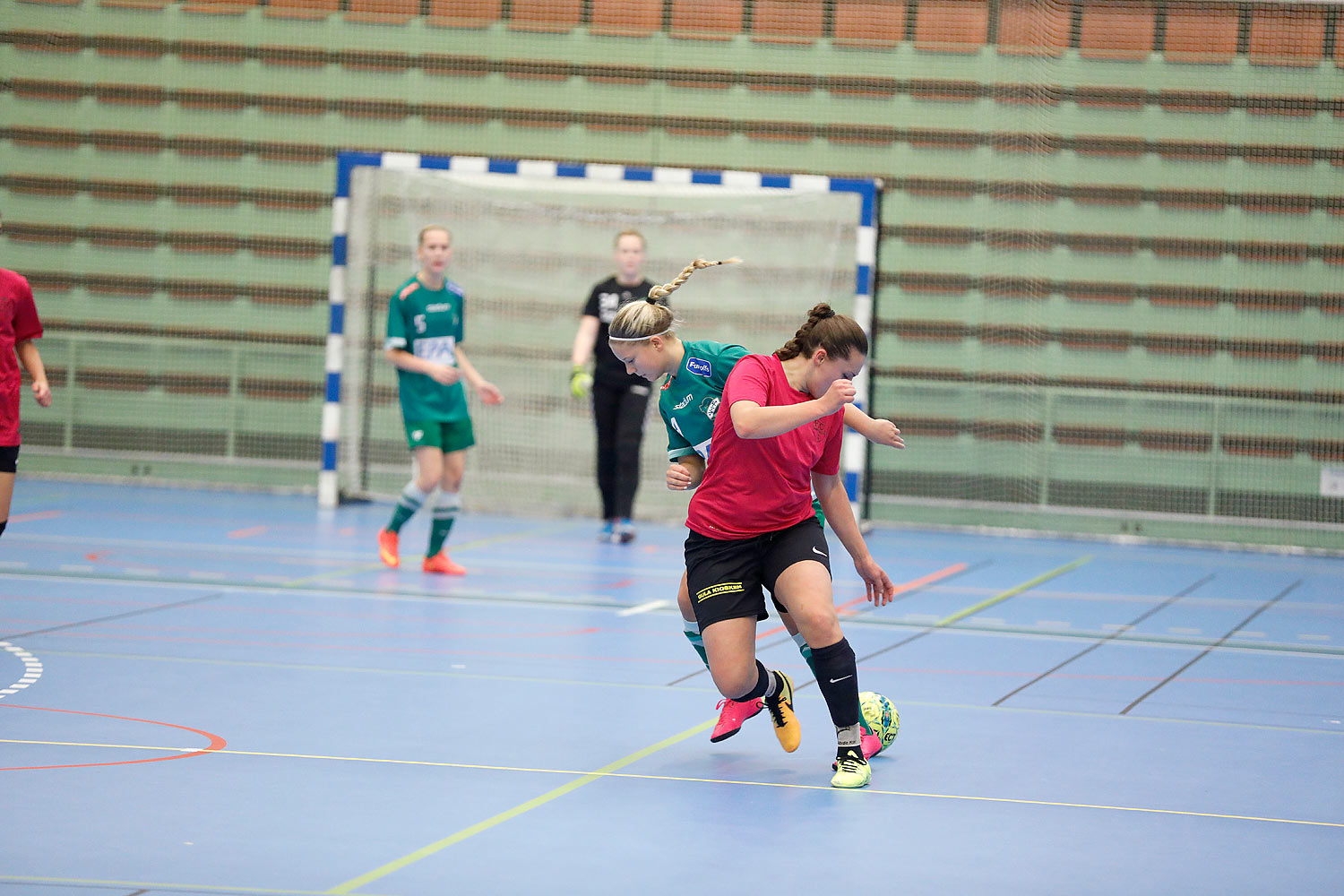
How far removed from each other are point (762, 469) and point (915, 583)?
15.4 feet

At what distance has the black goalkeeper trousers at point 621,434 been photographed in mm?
10203

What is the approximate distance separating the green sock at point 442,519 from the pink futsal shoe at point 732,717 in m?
3.97

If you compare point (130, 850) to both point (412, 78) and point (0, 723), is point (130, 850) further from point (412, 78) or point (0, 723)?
point (412, 78)

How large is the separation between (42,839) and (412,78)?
11118 mm

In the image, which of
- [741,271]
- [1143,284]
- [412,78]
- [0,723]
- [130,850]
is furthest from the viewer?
[412,78]

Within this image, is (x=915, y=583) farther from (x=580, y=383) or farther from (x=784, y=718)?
(x=784, y=718)

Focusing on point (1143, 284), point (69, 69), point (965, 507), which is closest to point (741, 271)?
point (965, 507)

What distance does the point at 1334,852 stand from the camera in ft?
12.0

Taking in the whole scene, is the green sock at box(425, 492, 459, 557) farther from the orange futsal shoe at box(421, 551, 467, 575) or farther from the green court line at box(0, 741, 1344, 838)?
the green court line at box(0, 741, 1344, 838)

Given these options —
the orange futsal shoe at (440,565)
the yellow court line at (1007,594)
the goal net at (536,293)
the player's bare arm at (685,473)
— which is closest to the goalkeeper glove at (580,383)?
the orange futsal shoe at (440,565)

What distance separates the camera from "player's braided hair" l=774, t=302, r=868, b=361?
4.13 m

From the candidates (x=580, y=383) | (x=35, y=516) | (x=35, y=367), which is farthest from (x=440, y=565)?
(x=35, y=516)

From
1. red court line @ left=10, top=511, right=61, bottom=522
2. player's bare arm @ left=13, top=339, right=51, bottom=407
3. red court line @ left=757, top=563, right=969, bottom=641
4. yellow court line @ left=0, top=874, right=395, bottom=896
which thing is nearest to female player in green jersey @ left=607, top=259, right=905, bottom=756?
yellow court line @ left=0, top=874, right=395, bottom=896

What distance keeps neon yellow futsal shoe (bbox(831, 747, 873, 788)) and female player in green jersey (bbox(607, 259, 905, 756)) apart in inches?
6.7
